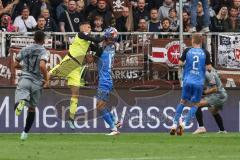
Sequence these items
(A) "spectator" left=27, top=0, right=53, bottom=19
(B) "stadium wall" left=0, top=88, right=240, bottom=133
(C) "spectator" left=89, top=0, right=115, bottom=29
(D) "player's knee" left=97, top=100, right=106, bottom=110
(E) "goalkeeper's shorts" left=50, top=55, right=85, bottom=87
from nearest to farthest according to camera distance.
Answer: (D) "player's knee" left=97, top=100, right=106, bottom=110 < (E) "goalkeeper's shorts" left=50, top=55, right=85, bottom=87 < (B) "stadium wall" left=0, top=88, right=240, bottom=133 < (C) "spectator" left=89, top=0, right=115, bottom=29 < (A) "spectator" left=27, top=0, right=53, bottom=19

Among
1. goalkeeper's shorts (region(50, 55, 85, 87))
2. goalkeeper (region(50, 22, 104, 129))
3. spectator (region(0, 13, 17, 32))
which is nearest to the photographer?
goalkeeper (region(50, 22, 104, 129))

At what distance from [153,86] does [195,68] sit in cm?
410

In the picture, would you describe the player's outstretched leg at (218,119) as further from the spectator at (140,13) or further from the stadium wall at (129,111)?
the spectator at (140,13)

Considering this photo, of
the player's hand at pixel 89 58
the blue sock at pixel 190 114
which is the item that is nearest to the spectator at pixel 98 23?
the player's hand at pixel 89 58

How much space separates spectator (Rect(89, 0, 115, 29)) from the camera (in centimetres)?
2541

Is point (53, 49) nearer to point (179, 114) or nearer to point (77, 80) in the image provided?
point (77, 80)

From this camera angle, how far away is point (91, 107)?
24844 mm

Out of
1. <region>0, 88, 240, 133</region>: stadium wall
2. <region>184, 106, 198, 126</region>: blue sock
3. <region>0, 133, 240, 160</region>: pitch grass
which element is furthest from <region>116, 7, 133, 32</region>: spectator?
<region>0, 133, 240, 160</region>: pitch grass

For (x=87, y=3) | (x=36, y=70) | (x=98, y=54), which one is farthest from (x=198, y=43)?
(x=87, y=3)

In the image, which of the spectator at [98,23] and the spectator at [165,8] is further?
the spectator at [165,8]

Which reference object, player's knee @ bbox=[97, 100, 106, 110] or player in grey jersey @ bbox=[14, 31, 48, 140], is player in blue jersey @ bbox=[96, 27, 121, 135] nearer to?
player's knee @ bbox=[97, 100, 106, 110]

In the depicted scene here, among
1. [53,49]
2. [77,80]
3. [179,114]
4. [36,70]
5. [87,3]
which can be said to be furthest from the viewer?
[87,3]

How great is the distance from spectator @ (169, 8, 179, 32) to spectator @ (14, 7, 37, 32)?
12.4ft

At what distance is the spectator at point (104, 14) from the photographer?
25.4 metres
